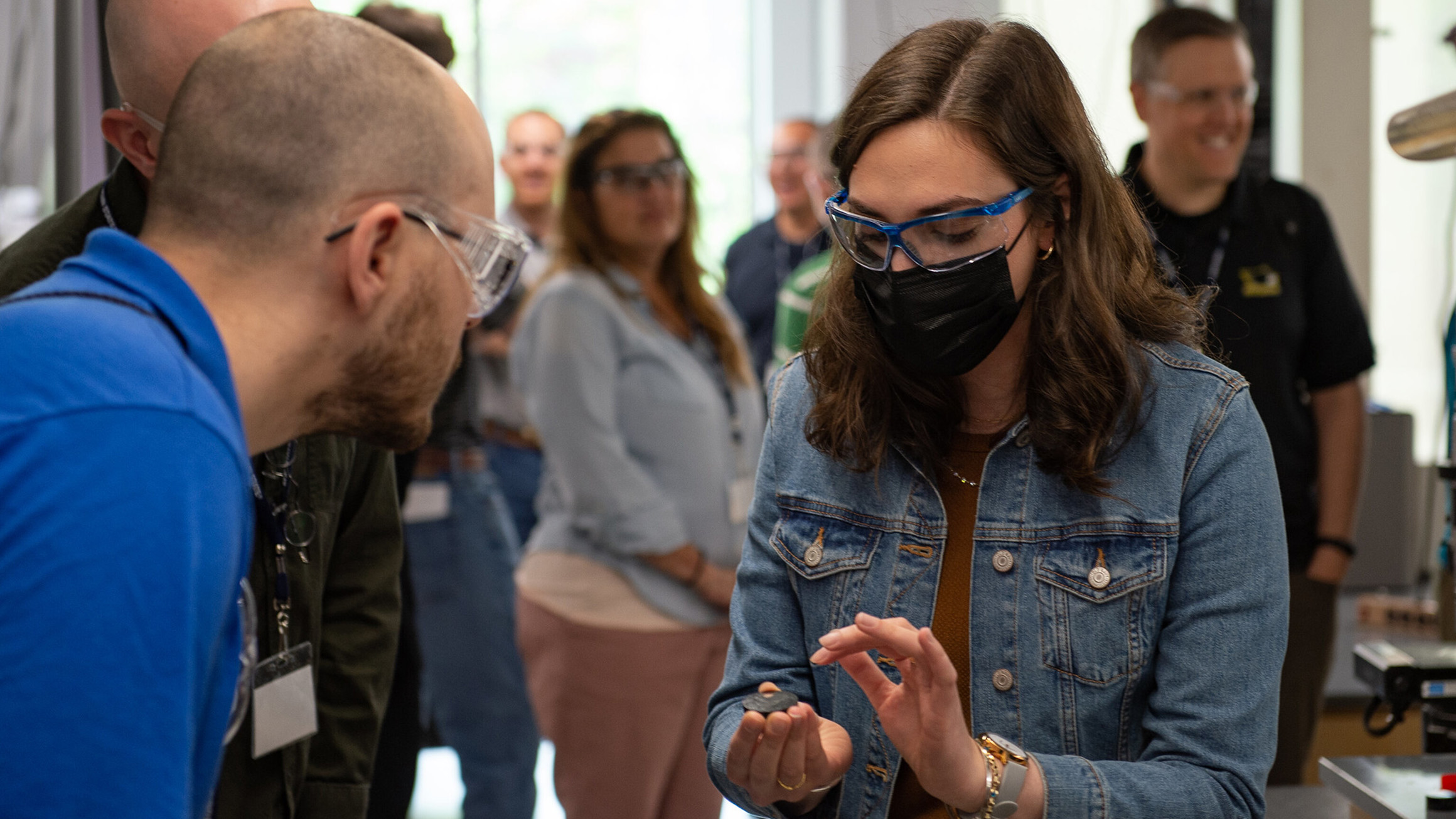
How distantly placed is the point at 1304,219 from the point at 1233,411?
162 centimetres

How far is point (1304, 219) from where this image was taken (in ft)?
8.79

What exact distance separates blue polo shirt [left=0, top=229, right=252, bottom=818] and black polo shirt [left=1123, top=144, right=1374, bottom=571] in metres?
2.17

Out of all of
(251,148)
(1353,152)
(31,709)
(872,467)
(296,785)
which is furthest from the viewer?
(1353,152)

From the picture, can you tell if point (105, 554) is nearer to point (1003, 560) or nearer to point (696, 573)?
point (1003, 560)

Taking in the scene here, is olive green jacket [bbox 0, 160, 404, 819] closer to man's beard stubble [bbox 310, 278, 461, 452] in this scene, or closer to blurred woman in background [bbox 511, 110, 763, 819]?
man's beard stubble [bbox 310, 278, 461, 452]

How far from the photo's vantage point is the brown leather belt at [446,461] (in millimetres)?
3266

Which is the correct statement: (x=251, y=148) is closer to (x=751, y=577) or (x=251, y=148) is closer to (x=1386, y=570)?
(x=751, y=577)

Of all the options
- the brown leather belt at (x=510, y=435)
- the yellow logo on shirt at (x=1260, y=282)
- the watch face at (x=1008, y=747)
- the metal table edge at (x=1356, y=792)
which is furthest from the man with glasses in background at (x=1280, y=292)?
the brown leather belt at (x=510, y=435)

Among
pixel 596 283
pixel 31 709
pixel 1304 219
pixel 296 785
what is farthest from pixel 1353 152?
pixel 31 709

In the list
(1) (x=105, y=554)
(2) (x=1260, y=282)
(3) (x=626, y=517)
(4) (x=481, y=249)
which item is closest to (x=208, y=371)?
(1) (x=105, y=554)

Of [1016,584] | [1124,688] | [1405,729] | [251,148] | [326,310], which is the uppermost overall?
[251,148]

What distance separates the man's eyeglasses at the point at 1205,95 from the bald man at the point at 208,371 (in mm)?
1932

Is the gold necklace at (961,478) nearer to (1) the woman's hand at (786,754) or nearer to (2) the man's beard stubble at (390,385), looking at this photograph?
(1) the woman's hand at (786,754)

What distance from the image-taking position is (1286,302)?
2604 mm
